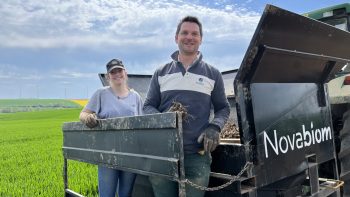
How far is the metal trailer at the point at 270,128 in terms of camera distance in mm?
2230

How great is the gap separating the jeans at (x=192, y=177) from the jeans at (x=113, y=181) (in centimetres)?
83

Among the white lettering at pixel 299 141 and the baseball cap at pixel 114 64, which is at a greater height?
the baseball cap at pixel 114 64

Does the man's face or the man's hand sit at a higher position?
the man's face

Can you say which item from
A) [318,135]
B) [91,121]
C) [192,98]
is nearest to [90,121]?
[91,121]

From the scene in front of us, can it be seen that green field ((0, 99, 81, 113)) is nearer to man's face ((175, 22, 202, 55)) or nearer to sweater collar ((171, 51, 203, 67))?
sweater collar ((171, 51, 203, 67))

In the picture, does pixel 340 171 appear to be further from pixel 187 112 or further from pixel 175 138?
pixel 175 138

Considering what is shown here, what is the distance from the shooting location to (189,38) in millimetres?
2541

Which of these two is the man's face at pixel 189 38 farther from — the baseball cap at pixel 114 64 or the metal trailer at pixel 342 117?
the metal trailer at pixel 342 117

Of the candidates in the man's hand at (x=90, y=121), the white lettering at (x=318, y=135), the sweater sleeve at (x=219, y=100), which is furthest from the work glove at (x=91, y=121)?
the white lettering at (x=318, y=135)

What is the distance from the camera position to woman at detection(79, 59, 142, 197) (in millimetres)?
3355

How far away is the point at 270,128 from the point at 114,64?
1.71m

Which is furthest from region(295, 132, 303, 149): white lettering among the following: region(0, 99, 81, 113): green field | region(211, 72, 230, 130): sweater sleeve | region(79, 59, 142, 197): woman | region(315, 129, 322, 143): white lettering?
region(0, 99, 81, 113): green field

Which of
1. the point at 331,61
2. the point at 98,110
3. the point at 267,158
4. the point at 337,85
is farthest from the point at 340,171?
the point at 98,110

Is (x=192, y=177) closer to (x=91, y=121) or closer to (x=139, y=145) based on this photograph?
(x=139, y=145)
